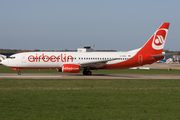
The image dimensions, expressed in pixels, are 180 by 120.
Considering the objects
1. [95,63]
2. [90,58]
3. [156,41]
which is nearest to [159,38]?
[156,41]

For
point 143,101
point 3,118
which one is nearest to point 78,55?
point 143,101

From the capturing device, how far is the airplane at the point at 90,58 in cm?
3528

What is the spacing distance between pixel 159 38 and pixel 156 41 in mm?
647

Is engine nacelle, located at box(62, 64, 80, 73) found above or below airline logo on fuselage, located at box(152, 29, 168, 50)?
below

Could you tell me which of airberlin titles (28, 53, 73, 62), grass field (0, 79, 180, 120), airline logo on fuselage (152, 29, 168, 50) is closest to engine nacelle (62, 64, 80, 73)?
airberlin titles (28, 53, 73, 62)

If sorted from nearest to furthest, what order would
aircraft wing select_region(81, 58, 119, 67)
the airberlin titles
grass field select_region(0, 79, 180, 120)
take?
grass field select_region(0, 79, 180, 120) < aircraft wing select_region(81, 58, 119, 67) < the airberlin titles

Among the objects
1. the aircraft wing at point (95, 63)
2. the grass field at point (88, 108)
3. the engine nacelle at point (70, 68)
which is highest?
the aircraft wing at point (95, 63)

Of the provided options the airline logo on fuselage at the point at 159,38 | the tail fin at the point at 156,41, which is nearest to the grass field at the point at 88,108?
the tail fin at the point at 156,41

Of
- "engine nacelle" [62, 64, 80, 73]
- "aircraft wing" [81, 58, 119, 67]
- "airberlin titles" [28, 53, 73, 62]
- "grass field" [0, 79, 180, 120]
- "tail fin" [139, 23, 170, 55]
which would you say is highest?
"tail fin" [139, 23, 170, 55]

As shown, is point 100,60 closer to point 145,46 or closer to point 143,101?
point 145,46

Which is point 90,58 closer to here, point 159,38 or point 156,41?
point 156,41

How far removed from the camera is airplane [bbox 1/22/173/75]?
3528cm

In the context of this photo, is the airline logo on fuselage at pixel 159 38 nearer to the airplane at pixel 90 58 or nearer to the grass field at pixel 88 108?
the airplane at pixel 90 58

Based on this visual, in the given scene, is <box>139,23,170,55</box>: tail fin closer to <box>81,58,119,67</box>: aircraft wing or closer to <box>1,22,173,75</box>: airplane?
<box>1,22,173,75</box>: airplane
